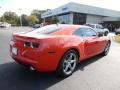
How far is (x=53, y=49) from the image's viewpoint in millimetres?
4477

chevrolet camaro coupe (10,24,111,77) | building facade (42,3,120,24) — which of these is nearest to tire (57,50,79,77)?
chevrolet camaro coupe (10,24,111,77)

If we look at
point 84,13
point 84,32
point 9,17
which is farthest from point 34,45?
point 9,17

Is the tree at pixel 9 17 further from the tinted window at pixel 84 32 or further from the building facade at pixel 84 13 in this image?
the tinted window at pixel 84 32

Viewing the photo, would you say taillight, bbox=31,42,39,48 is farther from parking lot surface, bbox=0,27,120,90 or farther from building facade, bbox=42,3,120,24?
building facade, bbox=42,3,120,24

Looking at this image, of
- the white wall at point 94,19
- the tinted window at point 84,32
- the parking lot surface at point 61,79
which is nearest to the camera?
the parking lot surface at point 61,79

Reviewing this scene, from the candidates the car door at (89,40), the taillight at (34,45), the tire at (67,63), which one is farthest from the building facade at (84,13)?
the taillight at (34,45)

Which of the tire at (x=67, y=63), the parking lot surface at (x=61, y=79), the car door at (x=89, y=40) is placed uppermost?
the car door at (x=89, y=40)

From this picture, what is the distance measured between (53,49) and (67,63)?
0.84 metres

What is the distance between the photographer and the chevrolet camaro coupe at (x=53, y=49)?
439 cm

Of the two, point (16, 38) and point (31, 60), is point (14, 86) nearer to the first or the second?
point (31, 60)

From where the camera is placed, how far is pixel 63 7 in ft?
176

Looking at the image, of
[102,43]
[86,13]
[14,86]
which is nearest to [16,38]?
[14,86]

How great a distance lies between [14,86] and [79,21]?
164 ft

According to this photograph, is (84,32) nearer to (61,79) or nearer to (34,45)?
(61,79)
